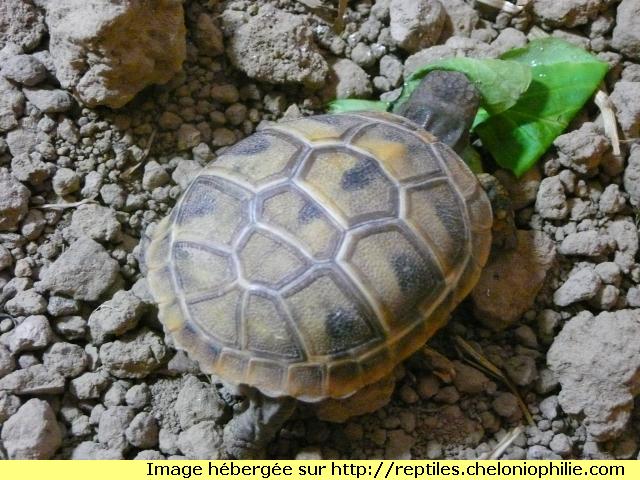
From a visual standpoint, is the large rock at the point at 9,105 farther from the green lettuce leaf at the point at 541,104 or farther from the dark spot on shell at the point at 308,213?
the green lettuce leaf at the point at 541,104

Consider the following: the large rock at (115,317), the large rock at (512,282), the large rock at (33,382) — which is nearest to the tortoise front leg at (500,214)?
the large rock at (512,282)

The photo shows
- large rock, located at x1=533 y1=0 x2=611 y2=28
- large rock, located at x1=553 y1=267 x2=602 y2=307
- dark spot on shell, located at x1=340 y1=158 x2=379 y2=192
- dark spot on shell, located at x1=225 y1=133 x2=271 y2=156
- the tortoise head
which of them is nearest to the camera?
dark spot on shell, located at x1=340 y1=158 x2=379 y2=192

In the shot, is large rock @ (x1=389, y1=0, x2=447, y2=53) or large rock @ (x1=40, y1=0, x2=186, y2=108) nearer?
large rock @ (x1=40, y1=0, x2=186, y2=108)

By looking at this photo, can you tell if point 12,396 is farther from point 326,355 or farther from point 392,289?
point 392,289

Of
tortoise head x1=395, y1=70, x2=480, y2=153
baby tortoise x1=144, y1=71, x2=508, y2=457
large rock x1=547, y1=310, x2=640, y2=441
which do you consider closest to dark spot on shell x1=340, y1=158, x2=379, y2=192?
baby tortoise x1=144, y1=71, x2=508, y2=457

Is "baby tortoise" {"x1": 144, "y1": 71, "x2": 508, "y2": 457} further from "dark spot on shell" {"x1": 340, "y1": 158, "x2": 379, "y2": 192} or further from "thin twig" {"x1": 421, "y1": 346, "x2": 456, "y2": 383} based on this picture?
"thin twig" {"x1": 421, "y1": 346, "x2": 456, "y2": 383}

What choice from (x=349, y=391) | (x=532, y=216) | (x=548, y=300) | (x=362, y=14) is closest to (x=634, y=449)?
(x=548, y=300)

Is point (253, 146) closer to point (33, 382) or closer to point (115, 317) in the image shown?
point (115, 317)
